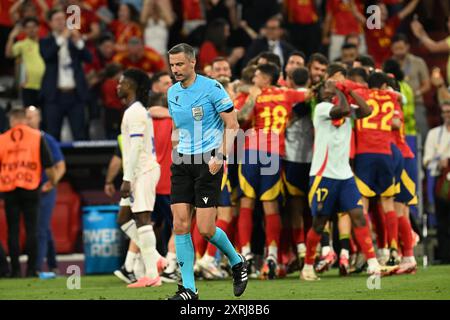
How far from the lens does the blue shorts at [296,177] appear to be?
51.4 feet

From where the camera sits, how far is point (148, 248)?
47.3 ft

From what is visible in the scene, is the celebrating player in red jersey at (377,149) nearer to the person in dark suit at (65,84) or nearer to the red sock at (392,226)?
the red sock at (392,226)

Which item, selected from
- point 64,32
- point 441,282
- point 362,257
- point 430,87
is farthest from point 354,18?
point 441,282

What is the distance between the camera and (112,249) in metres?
18.7

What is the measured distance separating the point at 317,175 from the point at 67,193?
6.71 meters

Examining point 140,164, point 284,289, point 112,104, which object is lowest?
point 284,289

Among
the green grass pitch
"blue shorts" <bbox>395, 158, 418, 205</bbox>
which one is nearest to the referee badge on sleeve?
the green grass pitch

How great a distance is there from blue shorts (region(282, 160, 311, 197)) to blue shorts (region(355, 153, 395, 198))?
64cm

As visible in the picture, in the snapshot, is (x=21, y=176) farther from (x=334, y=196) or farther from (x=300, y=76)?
(x=334, y=196)

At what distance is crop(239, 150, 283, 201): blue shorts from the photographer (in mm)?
15438

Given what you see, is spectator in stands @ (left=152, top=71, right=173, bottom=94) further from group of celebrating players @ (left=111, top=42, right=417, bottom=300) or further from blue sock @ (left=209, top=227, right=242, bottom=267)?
blue sock @ (left=209, top=227, right=242, bottom=267)

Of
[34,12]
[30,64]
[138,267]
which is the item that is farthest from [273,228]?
[34,12]

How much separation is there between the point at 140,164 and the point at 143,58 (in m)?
6.76
